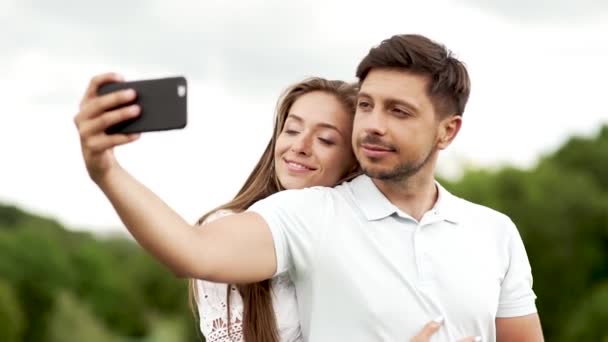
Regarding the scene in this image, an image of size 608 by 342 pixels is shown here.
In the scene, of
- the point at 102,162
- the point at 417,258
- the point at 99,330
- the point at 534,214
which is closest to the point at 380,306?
the point at 417,258

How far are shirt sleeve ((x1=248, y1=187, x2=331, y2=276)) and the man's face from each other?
0.26 m

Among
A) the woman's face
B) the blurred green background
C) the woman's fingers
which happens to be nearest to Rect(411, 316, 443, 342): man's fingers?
the woman's face

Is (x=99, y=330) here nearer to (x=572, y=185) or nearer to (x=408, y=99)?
(x=572, y=185)

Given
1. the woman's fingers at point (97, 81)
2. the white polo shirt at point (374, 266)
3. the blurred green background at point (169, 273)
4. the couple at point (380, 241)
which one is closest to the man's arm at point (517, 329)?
the couple at point (380, 241)

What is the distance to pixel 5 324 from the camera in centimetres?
4472

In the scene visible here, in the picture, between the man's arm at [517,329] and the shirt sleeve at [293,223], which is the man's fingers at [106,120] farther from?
the man's arm at [517,329]

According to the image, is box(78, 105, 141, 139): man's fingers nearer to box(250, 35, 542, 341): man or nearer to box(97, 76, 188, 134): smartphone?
box(97, 76, 188, 134): smartphone

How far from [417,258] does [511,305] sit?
596 mm

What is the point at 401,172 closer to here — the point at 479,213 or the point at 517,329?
the point at 479,213

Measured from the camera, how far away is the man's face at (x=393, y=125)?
14.8ft

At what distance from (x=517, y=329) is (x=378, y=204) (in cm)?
85

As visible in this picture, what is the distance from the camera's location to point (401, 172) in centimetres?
461

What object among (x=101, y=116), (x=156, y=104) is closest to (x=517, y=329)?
(x=156, y=104)

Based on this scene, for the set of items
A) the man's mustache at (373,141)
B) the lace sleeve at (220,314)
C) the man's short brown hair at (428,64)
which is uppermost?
the man's short brown hair at (428,64)
